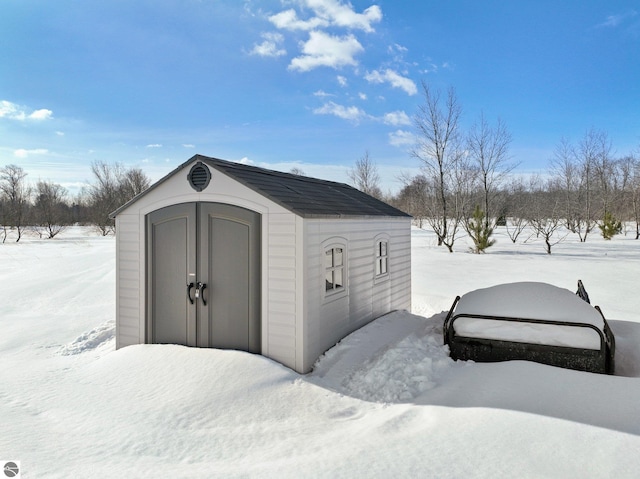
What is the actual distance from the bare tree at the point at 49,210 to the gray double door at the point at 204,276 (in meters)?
31.9

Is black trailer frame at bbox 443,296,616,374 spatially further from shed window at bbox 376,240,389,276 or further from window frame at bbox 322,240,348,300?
shed window at bbox 376,240,389,276

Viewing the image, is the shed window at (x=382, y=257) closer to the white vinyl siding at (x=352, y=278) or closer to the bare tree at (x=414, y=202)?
the white vinyl siding at (x=352, y=278)

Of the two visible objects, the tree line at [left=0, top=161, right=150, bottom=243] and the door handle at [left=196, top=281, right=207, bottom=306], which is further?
the tree line at [left=0, top=161, right=150, bottom=243]

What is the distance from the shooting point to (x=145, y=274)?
6.22m

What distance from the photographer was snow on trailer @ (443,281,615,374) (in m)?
4.78

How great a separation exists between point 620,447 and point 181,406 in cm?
371

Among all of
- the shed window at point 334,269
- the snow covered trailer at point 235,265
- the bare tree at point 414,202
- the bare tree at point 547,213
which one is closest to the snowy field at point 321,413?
the snow covered trailer at point 235,265

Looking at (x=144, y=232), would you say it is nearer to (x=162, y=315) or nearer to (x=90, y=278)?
(x=162, y=315)

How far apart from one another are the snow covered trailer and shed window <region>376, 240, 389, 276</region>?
49.5 inches

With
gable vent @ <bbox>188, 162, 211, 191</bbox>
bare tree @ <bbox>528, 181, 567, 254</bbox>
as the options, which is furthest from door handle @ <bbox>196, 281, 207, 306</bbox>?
bare tree @ <bbox>528, 181, 567, 254</bbox>

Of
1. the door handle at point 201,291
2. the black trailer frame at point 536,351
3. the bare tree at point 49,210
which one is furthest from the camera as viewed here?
the bare tree at point 49,210

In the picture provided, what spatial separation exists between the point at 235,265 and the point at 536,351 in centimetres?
390

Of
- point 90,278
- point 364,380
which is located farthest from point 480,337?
point 90,278

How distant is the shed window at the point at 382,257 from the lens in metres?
7.98
